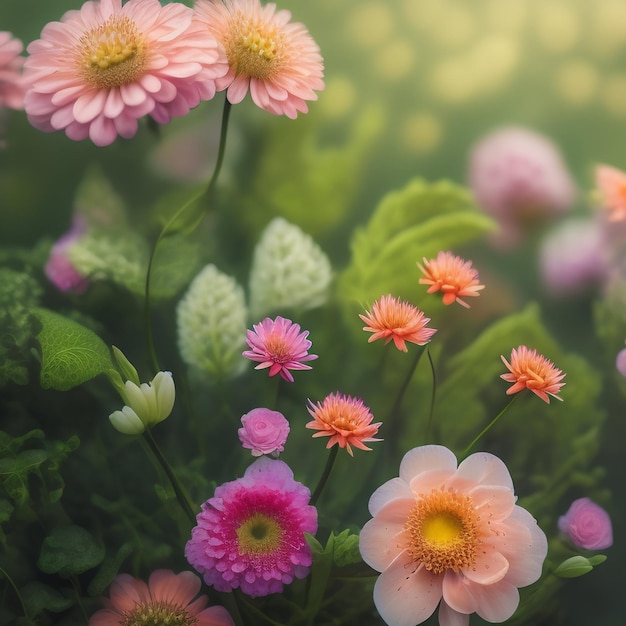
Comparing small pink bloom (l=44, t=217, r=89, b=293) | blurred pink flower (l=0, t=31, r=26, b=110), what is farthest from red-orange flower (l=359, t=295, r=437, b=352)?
blurred pink flower (l=0, t=31, r=26, b=110)

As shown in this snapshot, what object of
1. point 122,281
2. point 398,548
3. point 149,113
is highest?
point 149,113

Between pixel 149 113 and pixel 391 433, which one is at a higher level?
pixel 149 113

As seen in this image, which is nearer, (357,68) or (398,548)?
(398,548)

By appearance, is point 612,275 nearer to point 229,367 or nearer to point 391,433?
point 391,433

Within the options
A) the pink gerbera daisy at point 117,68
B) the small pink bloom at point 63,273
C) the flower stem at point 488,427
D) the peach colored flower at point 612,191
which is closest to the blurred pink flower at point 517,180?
the peach colored flower at point 612,191

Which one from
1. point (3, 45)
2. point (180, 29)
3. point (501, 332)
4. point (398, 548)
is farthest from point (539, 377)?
point (3, 45)

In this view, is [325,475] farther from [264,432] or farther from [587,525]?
[587,525]

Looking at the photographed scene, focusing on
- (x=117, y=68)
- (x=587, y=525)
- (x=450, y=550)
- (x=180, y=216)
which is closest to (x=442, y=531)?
(x=450, y=550)
